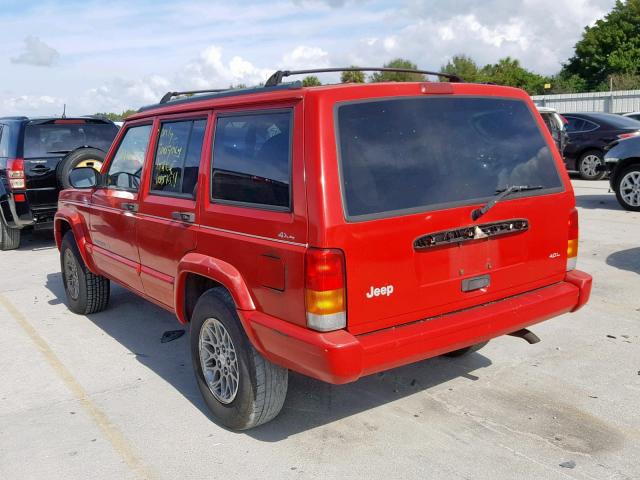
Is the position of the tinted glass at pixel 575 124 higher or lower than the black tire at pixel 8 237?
higher

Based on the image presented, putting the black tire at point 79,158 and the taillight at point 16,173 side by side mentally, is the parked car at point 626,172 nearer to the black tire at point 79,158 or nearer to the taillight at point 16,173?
the black tire at point 79,158

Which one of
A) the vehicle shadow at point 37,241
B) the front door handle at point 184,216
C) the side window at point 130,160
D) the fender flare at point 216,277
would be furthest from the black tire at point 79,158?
the fender flare at point 216,277

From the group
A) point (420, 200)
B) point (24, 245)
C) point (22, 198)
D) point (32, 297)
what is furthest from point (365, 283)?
point (24, 245)

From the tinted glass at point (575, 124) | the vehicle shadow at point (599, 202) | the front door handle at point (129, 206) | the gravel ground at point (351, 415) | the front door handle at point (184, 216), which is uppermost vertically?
the tinted glass at point (575, 124)

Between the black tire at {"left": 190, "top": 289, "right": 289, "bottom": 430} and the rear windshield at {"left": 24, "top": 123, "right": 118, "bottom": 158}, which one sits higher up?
the rear windshield at {"left": 24, "top": 123, "right": 118, "bottom": 158}

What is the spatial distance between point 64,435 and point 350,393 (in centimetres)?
177

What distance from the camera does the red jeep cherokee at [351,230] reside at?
3109 mm

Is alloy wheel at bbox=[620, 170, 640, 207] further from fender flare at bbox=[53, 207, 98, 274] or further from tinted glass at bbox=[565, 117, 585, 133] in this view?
fender flare at bbox=[53, 207, 98, 274]

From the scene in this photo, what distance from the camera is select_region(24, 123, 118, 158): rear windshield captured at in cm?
933

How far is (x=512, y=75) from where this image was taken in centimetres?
5881

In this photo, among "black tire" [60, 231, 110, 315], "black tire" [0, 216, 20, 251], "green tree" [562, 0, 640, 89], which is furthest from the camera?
"green tree" [562, 0, 640, 89]

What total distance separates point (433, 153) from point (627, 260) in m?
4.93

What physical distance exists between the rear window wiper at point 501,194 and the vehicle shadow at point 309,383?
1410 mm

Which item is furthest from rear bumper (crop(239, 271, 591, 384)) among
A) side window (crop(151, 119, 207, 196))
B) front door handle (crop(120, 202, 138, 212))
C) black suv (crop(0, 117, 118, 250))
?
black suv (crop(0, 117, 118, 250))
